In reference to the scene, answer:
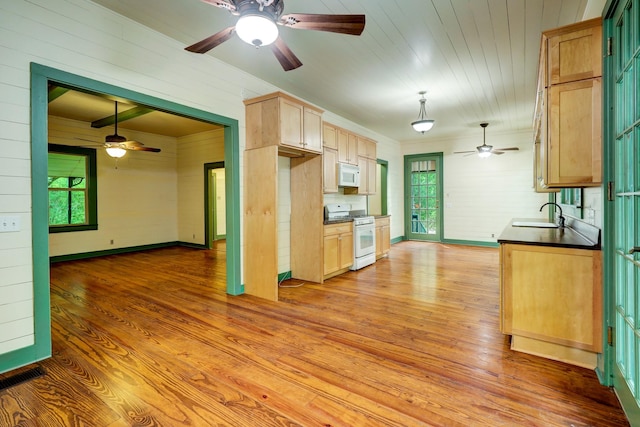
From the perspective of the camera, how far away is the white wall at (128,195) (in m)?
6.17

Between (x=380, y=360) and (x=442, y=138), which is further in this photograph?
(x=442, y=138)

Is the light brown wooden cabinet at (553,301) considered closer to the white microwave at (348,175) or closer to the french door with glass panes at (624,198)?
the french door with glass panes at (624,198)

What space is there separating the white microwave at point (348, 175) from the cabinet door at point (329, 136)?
37 cm

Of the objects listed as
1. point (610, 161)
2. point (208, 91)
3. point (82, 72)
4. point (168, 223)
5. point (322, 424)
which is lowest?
point (322, 424)

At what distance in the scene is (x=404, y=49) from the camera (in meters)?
3.46

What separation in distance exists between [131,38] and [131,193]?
5.14m

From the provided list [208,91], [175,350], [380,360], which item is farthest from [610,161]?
[208,91]

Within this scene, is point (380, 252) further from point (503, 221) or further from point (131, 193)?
point (131, 193)

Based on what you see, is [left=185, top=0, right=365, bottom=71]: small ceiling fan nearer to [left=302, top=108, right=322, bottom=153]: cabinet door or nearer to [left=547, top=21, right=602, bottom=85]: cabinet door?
[left=547, top=21, right=602, bottom=85]: cabinet door

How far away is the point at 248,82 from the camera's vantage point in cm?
411

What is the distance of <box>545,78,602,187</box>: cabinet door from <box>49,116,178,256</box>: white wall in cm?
781

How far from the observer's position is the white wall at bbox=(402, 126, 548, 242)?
716 centimetres

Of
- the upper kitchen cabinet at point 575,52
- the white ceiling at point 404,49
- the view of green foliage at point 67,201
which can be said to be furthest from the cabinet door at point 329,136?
the view of green foliage at point 67,201

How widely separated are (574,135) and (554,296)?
45.7 inches
